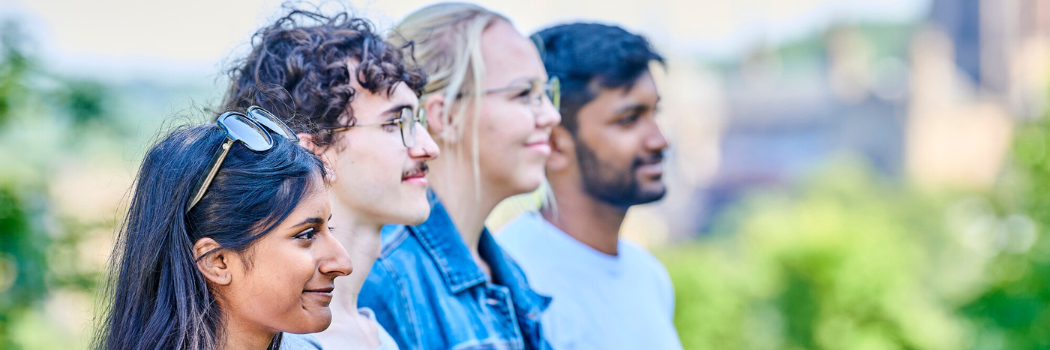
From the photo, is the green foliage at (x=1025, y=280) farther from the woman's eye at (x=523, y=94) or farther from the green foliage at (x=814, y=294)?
the woman's eye at (x=523, y=94)

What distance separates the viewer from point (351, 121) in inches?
87.1

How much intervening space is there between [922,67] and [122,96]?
209 feet

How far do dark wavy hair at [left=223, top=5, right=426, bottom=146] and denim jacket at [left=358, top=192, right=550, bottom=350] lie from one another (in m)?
0.46

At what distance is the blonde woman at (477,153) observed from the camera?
2.66 m

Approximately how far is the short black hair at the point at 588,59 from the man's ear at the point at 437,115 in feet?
2.70

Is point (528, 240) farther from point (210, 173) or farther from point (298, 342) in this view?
point (210, 173)

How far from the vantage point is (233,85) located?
2291mm

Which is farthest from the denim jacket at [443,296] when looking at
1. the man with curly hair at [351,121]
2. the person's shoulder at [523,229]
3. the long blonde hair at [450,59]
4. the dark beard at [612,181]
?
the dark beard at [612,181]

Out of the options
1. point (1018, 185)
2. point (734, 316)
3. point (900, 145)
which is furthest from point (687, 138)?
point (1018, 185)

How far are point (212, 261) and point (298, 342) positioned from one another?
0.37 meters

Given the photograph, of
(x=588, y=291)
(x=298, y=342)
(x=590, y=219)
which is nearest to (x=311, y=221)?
(x=298, y=342)

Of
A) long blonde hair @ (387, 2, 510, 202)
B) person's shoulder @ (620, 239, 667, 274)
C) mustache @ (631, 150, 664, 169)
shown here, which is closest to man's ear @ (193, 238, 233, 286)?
long blonde hair @ (387, 2, 510, 202)

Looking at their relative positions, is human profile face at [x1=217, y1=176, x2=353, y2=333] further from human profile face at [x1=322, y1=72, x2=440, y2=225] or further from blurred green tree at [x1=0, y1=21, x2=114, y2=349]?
blurred green tree at [x1=0, y1=21, x2=114, y2=349]

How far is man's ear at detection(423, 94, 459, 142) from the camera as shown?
111 inches
